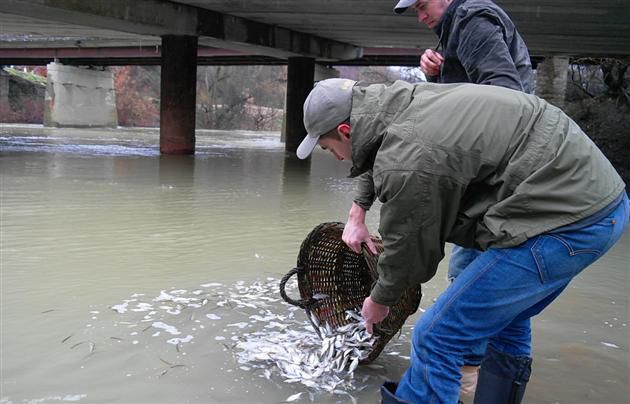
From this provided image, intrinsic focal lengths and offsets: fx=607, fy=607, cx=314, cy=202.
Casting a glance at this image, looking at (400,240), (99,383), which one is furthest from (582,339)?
(99,383)

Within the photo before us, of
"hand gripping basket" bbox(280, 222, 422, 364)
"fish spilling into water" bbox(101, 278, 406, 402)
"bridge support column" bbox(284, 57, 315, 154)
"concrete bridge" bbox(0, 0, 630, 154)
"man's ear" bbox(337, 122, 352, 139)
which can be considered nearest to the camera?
"man's ear" bbox(337, 122, 352, 139)

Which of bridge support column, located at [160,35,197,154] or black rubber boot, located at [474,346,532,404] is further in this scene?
bridge support column, located at [160,35,197,154]

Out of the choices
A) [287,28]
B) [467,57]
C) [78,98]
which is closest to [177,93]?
[287,28]

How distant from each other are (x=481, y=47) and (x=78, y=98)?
1619 inches

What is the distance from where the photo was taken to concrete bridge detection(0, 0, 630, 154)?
47.7 feet

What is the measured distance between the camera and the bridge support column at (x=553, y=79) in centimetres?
1970

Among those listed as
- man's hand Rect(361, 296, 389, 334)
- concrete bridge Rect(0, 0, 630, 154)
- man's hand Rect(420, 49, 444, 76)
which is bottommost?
man's hand Rect(361, 296, 389, 334)

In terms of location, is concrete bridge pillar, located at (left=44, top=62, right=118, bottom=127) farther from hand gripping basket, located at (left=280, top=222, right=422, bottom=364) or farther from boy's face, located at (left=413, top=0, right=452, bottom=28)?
boy's face, located at (left=413, top=0, right=452, bottom=28)

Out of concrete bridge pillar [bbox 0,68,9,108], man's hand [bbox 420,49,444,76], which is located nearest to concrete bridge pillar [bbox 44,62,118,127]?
concrete bridge pillar [bbox 0,68,9,108]

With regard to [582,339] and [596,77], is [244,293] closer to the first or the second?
[582,339]

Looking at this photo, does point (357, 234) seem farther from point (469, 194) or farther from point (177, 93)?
point (177, 93)

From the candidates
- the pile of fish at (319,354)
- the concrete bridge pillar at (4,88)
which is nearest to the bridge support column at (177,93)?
the pile of fish at (319,354)

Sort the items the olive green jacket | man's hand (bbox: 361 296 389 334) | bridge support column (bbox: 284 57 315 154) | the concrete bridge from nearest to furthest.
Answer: the olive green jacket
man's hand (bbox: 361 296 389 334)
the concrete bridge
bridge support column (bbox: 284 57 315 154)

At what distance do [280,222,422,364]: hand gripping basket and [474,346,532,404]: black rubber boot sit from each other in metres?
0.74
